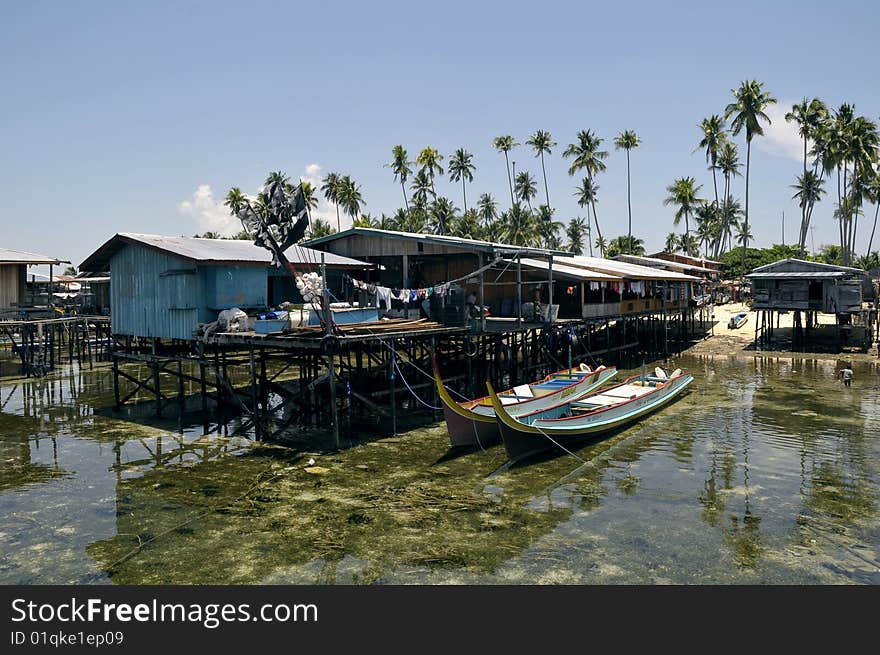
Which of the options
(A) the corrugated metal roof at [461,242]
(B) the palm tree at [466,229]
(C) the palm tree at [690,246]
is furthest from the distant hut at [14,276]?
(C) the palm tree at [690,246]

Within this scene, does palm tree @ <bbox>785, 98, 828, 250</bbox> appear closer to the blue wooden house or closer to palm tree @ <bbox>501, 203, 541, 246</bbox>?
palm tree @ <bbox>501, 203, 541, 246</bbox>

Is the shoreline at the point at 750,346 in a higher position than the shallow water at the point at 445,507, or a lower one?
higher

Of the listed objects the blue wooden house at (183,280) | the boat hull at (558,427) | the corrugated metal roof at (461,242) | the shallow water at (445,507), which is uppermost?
the corrugated metal roof at (461,242)

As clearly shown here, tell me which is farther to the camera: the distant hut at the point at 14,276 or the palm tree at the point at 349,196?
the palm tree at the point at 349,196

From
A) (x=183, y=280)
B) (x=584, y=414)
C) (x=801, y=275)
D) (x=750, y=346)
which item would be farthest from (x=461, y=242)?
(x=750, y=346)

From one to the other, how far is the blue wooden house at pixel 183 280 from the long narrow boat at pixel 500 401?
25.1 ft

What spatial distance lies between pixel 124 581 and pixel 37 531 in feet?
12.6

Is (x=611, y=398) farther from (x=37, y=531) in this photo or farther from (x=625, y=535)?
(x=37, y=531)

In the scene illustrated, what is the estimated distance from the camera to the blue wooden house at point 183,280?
72.1ft

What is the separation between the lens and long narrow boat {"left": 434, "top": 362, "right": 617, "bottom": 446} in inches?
720

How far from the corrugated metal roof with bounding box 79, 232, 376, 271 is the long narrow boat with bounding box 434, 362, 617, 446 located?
7774mm

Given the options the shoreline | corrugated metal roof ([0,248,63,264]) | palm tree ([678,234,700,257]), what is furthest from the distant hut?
palm tree ([678,234,700,257])

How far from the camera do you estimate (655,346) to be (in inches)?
1754

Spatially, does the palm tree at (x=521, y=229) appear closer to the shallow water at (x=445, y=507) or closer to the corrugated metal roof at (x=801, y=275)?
the corrugated metal roof at (x=801, y=275)
